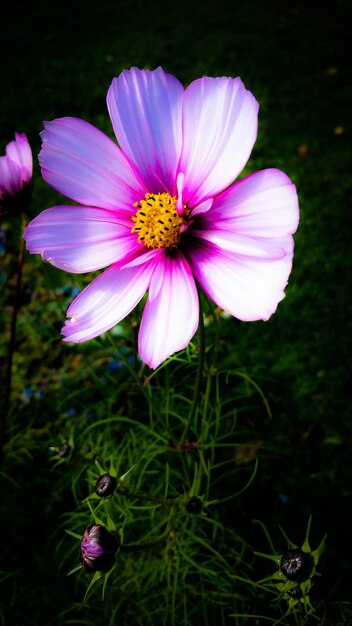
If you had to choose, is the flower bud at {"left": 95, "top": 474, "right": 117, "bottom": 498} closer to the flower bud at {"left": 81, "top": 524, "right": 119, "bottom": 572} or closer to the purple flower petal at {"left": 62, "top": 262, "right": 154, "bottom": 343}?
the flower bud at {"left": 81, "top": 524, "right": 119, "bottom": 572}

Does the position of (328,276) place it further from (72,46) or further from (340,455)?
(72,46)

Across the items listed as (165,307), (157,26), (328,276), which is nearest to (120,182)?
(165,307)

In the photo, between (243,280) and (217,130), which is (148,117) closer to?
(217,130)

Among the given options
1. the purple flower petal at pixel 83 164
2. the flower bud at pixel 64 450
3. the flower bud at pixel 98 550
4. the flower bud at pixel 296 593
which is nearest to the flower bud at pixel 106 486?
the flower bud at pixel 98 550

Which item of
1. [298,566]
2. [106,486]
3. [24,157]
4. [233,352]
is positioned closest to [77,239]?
[24,157]

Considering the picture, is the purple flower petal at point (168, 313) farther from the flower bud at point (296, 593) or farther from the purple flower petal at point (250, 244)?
the flower bud at point (296, 593)

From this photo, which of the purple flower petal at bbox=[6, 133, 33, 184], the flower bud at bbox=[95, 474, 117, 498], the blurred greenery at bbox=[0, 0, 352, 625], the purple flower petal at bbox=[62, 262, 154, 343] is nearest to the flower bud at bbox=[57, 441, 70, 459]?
the blurred greenery at bbox=[0, 0, 352, 625]
